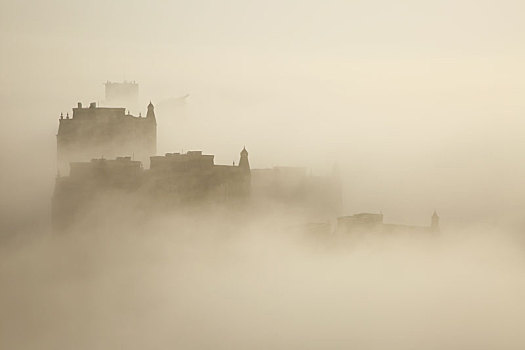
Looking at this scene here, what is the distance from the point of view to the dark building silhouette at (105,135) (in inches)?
651

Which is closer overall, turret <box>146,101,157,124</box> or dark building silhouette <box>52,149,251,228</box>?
dark building silhouette <box>52,149,251,228</box>

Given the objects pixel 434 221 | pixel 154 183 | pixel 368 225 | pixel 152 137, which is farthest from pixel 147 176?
pixel 434 221

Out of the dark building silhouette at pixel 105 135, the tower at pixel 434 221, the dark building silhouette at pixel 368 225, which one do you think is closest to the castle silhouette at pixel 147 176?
the dark building silhouette at pixel 105 135

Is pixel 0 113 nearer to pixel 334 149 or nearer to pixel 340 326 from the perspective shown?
pixel 334 149

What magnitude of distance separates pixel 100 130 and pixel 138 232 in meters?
2.87

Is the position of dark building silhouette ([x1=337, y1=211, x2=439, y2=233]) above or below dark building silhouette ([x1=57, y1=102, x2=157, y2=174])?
below

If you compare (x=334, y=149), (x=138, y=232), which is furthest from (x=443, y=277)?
(x=138, y=232)

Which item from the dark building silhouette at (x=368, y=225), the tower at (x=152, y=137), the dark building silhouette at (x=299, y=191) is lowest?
the dark building silhouette at (x=368, y=225)

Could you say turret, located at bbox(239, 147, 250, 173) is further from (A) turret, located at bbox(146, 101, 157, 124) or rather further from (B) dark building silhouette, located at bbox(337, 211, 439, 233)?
(B) dark building silhouette, located at bbox(337, 211, 439, 233)

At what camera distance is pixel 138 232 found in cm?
1712

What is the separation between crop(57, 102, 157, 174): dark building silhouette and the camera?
16531mm

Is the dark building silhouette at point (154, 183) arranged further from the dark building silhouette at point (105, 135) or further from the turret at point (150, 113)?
the turret at point (150, 113)

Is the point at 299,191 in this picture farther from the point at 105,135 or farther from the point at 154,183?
the point at 105,135

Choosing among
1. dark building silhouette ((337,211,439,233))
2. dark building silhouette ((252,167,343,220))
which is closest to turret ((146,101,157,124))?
dark building silhouette ((252,167,343,220))
